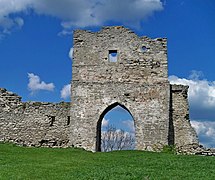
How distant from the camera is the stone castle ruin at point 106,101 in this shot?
21.5m

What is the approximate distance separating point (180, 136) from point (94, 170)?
10486 mm

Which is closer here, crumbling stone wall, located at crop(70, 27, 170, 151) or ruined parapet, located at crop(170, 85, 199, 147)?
crumbling stone wall, located at crop(70, 27, 170, 151)

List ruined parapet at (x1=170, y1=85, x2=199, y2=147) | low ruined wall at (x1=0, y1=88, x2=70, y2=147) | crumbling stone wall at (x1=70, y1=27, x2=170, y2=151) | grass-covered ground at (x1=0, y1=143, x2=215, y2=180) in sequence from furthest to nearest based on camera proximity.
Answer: low ruined wall at (x1=0, y1=88, x2=70, y2=147) → ruined parapet at (x1=170, y1=85, x2=199, y2=147) → crumbling stone wall at (x1=70, y1=27, x2=170, y2=151) → grass-covered ground at (x1=0, y1=143, x2=215, y2=180)

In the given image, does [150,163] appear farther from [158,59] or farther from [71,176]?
[158,59]

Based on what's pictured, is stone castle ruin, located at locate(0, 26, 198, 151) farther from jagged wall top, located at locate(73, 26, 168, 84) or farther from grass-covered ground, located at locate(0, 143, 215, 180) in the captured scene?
grass-covered ground, located at locate(0, 143, 215, 180)

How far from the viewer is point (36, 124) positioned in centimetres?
2217

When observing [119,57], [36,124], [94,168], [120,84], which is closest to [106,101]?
[120,84]

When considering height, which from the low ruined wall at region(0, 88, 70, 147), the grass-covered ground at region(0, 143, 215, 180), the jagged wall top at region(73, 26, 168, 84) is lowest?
the grass-covered ground at region(0, 143, 215, 180)

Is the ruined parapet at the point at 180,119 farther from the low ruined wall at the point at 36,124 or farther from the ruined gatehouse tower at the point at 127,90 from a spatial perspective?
the low ruined wall at the point at 36,124

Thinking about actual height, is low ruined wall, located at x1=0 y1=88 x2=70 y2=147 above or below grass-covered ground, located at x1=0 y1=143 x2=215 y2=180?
above

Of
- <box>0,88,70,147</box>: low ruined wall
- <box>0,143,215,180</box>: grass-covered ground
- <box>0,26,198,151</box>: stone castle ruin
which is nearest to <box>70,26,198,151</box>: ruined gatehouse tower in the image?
<box>0,26,198,151</box>: stone castle ruin

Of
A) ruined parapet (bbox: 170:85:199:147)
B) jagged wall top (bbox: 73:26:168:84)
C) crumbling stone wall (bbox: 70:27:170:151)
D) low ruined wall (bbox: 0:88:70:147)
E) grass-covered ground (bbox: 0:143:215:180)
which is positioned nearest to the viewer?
grass-covered ground (bbox: 0:143:215:180)

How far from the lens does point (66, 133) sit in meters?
22.2

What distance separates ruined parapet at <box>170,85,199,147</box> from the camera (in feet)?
72.1
